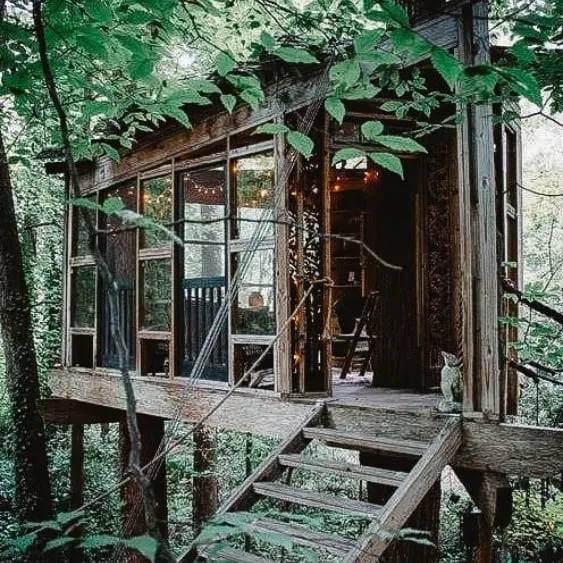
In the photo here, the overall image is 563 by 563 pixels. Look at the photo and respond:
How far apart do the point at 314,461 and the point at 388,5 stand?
3.36 metres

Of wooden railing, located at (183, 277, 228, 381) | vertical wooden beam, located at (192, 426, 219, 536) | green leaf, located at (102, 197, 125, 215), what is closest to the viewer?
green leaf, located at (102, 197, 125, 215)

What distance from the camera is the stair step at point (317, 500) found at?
12.6 ft

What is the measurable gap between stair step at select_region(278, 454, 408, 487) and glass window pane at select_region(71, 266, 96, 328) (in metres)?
4.96

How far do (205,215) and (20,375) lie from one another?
9.24 ft

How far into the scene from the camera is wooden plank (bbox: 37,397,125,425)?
27.8 feet

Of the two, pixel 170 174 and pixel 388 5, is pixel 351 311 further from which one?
pixel 388 5

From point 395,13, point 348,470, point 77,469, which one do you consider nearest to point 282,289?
point 348,470

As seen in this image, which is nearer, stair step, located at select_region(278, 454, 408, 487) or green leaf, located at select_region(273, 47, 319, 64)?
green leaf, located at select_region(273, 47, 319, 64)

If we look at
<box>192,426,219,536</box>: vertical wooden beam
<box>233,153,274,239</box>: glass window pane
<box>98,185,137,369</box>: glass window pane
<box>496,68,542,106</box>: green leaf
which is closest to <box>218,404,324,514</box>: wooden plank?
<box>233,153,274,239</box>: glass window pane

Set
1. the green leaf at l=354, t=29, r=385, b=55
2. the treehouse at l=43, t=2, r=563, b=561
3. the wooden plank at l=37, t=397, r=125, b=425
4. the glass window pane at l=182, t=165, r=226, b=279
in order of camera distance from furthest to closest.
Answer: the wooden plank at l=37, t=397, r=125, b=425
the glass window pane at l=182, t=165, r=226, b=279
the treehouse at l=43, t=2, r=563, b=561
the green leaf at l=354, t=29, r=385, b=55

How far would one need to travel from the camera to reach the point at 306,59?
75.1 inches

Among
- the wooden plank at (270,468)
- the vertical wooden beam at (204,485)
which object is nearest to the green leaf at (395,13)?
the wooden plank at (270,468)

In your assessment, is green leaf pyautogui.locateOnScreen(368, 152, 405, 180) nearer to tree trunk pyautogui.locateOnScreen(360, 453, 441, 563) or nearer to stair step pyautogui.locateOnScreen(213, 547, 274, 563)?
stair step pyautogui.locateOnScreen(213, 547, 274, 563)

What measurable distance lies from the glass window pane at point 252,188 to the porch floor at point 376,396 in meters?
1.62
